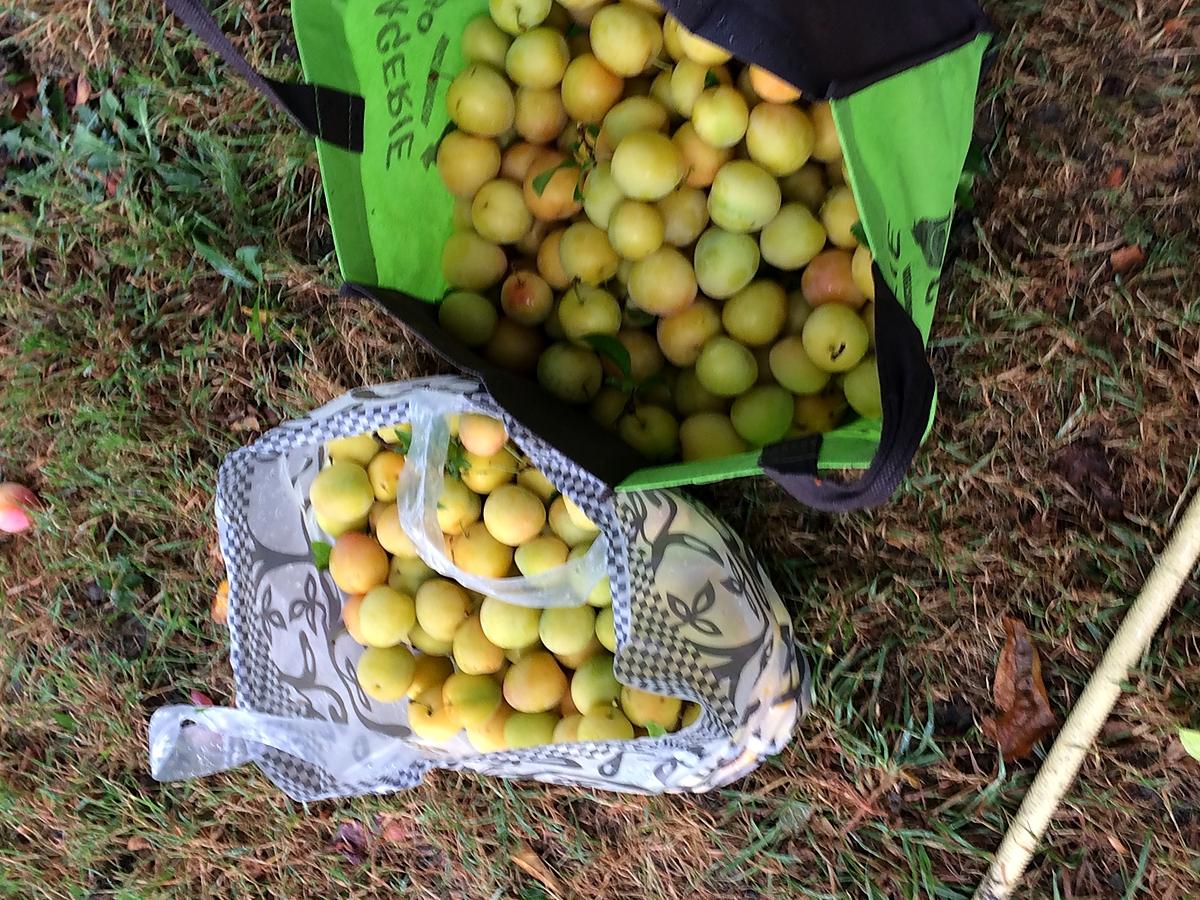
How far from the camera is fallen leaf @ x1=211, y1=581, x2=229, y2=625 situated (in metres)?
1.87

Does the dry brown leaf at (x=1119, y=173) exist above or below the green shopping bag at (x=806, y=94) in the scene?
above

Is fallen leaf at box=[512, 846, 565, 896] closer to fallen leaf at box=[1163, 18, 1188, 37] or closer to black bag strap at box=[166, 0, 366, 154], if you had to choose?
black bag strap at box=[166, 0, 366, 154]

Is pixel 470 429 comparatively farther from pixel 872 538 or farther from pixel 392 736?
pixel 872 538

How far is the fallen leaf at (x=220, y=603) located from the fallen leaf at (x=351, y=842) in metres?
0.50

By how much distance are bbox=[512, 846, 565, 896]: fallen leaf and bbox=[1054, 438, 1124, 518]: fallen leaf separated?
1188 millimetres

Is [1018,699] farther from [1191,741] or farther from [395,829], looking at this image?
[395,829]

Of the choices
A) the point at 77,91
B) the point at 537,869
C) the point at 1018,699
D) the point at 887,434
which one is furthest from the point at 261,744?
the point at 77,91

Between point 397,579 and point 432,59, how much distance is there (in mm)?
822

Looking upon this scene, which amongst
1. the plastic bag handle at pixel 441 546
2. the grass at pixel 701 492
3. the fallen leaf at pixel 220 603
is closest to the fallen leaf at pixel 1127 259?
the grass at pixel 701 492

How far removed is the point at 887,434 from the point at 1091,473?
2.47 feet

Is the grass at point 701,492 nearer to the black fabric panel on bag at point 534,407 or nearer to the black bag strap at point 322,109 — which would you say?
the black fabric panel on bag at point 534,407

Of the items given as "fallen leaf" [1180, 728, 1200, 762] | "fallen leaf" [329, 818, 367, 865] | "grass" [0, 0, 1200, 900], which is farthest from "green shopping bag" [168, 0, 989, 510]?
"fallen leaf" [329, 818, 367, 865]

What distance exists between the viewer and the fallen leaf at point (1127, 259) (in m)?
1.45

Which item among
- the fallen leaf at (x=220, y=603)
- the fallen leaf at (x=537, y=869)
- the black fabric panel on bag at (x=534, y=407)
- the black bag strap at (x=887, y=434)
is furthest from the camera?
the fallen leaf at (x=220, y=603)
